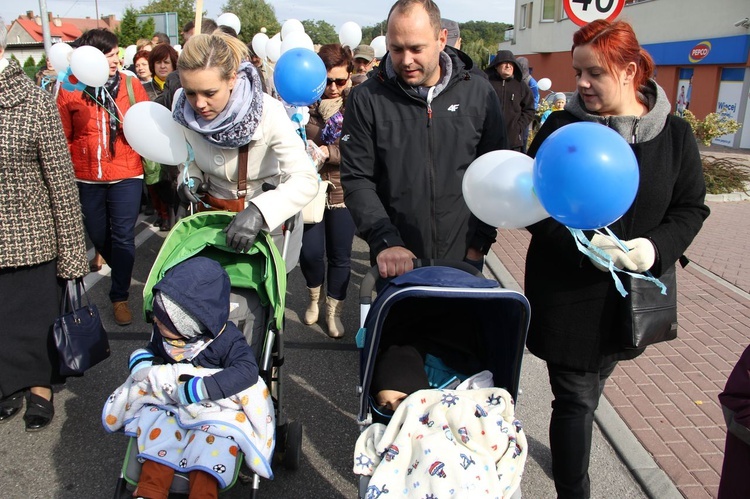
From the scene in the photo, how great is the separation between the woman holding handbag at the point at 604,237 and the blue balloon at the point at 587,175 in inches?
14.9

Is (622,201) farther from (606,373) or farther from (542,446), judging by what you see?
(542,446)

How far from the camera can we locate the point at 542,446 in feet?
11.6

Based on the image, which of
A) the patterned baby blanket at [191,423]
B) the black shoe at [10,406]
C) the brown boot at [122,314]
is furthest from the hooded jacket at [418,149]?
the brown boot at [122,314]

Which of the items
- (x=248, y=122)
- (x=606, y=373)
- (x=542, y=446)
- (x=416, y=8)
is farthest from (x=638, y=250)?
(x=248, y=122)

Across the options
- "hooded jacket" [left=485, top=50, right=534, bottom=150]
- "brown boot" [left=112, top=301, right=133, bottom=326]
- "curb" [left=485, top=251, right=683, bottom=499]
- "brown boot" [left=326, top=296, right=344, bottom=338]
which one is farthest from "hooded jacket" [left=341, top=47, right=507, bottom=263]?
"hooded jacket" [left=485, top=50, right=534, bottom=150]

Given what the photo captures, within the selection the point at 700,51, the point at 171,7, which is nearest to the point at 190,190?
the point at 700,51

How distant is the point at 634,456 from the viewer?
3.40 meters

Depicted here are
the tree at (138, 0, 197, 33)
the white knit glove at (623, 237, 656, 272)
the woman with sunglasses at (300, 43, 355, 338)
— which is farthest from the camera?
the tree at (138, 0, 197, 33)

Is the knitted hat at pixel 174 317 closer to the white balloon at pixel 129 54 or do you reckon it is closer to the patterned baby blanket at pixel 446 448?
the patterned baby blanket at pixel 446 448

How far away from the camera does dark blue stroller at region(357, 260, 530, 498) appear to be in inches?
88.0

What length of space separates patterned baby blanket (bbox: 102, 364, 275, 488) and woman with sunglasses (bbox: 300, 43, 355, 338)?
7.23 ft

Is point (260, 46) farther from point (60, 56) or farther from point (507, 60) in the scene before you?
point (60, 56)

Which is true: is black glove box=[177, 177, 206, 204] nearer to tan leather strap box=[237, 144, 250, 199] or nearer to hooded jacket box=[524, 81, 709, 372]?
tan leather strap box=[237, 144, 250, 199]

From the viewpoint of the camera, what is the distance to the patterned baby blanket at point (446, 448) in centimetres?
196
